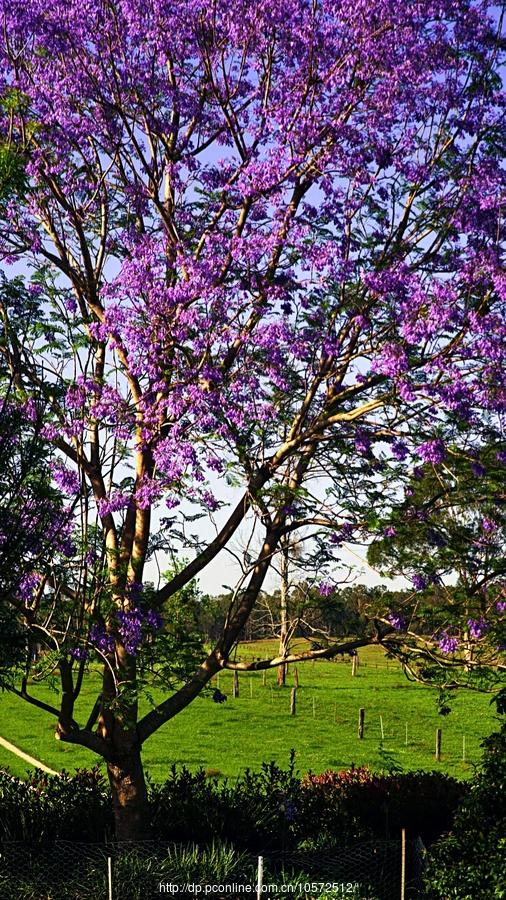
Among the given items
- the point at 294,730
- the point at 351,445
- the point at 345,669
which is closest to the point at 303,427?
the point at 351,445

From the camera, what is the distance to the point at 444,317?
1138 centimetres

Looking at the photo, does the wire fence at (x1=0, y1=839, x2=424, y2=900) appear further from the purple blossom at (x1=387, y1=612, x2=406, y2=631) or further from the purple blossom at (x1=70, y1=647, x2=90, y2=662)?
the purple blossom at (x1=387, y1=612, x2=406, y2=631)

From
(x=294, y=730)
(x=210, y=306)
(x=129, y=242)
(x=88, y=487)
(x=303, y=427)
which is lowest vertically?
(x=294, y=730)

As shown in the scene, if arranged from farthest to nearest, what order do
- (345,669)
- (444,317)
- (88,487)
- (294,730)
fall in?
(345,669) < (294,730) < (88,487) < (444,317)

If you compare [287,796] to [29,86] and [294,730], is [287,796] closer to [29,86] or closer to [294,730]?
[29,86]

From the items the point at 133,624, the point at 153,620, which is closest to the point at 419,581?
the point at 153,620

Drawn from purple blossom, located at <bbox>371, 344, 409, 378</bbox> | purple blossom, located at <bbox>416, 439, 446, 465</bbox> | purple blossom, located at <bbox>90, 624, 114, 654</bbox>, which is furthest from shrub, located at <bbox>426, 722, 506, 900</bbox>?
purple blossom, located at <bbox>90, 624, 114, 654</bbox>

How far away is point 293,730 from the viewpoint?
1284 inches

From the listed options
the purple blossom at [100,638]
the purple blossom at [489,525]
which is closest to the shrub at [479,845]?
the purple blossom at [489,525]

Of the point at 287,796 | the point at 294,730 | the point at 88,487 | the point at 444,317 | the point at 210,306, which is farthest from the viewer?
the point at 294,730

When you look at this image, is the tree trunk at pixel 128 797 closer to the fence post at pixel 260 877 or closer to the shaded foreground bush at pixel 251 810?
the shaded foreground bush at pixel 251 810

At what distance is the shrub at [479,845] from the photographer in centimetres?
939

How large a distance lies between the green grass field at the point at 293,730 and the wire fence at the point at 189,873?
9498 mm

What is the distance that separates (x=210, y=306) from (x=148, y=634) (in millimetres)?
5099
